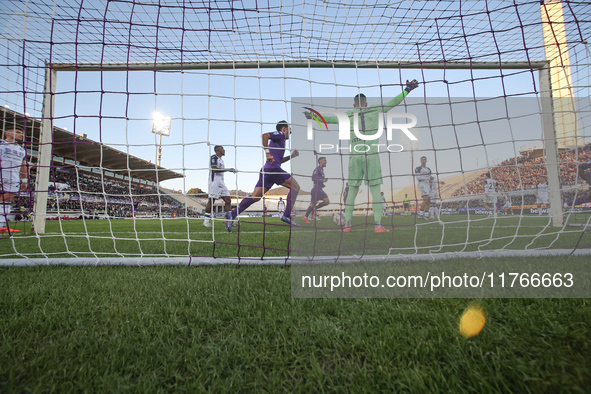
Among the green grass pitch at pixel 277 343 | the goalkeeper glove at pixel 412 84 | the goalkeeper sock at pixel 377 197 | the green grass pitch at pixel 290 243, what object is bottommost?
the green grass pitch at pixel 277 343

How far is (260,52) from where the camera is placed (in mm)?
3287

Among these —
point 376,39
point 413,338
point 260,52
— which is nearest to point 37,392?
point 413,338

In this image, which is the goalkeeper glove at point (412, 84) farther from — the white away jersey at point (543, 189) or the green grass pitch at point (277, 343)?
the green grass pitch at point (277, 343)

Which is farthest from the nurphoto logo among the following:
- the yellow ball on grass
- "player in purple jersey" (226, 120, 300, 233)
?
the yellow ball on grass

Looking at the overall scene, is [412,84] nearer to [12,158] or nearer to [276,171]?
[276,171]

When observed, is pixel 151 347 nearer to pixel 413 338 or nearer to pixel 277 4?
pixel 413 338

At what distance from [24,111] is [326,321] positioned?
340 centimetres

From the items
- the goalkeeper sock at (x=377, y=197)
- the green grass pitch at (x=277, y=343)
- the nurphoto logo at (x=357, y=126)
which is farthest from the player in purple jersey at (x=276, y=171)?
the green grass pitch at (x=277, y=343)

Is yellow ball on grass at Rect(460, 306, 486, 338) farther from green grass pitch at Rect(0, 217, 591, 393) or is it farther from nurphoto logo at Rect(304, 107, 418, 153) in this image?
nurphoto logo at Rect(304, 107, 418, 153)

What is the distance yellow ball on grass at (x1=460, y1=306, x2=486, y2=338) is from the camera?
1.01m

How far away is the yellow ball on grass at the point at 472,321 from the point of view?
39.9 inches

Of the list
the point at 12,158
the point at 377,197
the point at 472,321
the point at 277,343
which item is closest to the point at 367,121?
the point at 377,197

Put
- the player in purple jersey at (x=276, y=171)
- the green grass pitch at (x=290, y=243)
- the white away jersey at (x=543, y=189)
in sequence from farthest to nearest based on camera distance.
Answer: the player in purple jersey at (x=276, y=171) → the green grass pitch at (x=290, y=243) → the white away jersey at (x=543, y=189)

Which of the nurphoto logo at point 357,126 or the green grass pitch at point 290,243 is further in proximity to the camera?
the nurphoto logo at point 357,126
